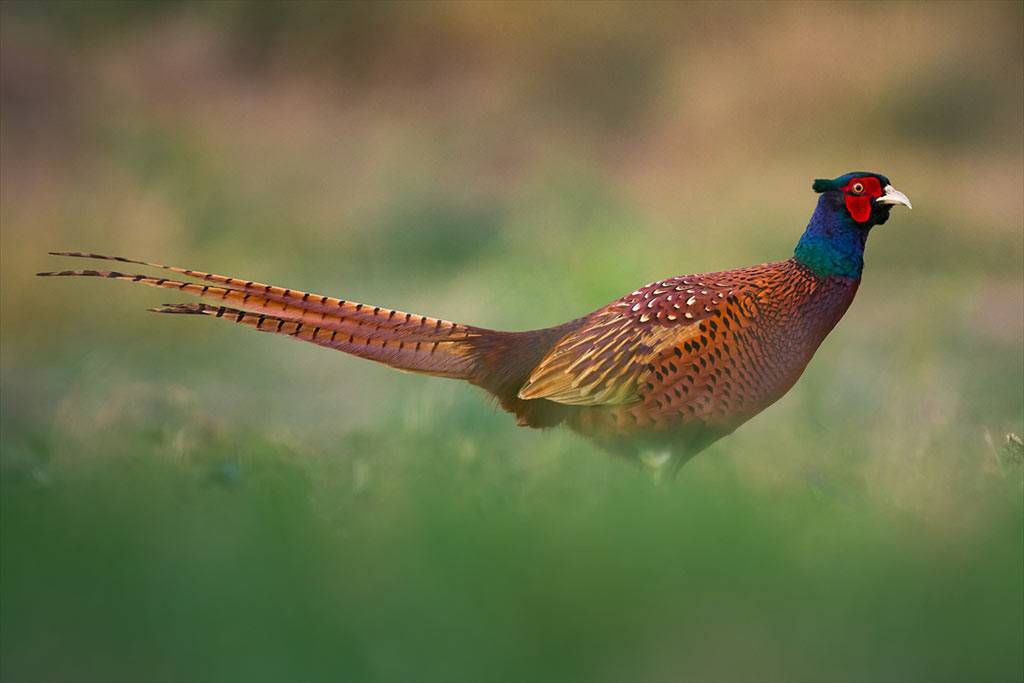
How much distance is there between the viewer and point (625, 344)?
358 centimetres

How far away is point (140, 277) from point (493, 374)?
121cm

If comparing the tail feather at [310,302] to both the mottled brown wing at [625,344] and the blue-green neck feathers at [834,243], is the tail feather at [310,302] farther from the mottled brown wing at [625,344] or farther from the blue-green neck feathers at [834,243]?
the blue-green neck feathers at [834,243]

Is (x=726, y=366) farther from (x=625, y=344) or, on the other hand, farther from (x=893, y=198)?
(x=893, y=198)

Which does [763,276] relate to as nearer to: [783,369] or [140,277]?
[783,369]

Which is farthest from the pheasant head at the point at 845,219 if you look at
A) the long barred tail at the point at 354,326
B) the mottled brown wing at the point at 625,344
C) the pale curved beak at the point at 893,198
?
the long barred tail at the point at 354,326

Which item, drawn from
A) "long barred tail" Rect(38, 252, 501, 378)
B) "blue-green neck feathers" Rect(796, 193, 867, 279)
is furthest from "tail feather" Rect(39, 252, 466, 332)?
"blue-green neck feathers" Rect(796, 193, 867, 279)

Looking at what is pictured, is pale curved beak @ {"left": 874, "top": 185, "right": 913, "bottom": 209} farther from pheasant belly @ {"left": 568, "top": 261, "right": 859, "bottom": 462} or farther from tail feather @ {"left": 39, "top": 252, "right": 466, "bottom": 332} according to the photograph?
tail feather @ {"left": 39, "top": 252, "right": 466, "bottom": 332}

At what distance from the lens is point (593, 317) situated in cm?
377

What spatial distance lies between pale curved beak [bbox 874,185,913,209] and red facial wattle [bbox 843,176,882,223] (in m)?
0.02

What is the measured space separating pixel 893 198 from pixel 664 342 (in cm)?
87

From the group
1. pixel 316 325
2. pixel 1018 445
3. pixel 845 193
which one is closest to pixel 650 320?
pixel 845 193

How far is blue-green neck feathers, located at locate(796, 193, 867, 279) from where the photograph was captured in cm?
375

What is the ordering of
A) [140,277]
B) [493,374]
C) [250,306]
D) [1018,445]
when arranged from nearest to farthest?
[1018,445], [140,277], [250,306], [493,374]

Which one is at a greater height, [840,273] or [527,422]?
[840,273]
